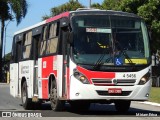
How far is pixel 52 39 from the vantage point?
16828 mm

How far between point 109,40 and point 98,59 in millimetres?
752

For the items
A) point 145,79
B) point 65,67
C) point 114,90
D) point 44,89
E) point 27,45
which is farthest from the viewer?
point 27,45

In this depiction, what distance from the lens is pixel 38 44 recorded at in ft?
61.0

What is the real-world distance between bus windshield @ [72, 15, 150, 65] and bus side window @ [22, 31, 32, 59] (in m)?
4.42

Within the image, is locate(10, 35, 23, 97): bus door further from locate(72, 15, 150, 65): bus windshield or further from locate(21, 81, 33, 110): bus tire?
locate(72, 15, 150, 65): bus windshield

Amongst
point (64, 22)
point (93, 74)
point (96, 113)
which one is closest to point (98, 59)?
point (93, 74)

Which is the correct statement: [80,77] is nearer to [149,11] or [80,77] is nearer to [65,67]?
[65,67]

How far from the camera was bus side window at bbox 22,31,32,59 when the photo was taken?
19.5 m

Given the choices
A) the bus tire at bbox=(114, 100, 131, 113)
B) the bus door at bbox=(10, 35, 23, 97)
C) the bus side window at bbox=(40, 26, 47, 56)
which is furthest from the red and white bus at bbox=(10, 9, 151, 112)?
the bus door at bbox=(10, 35, 23, 97)

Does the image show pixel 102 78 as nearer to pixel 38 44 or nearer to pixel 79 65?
pixel 79 65

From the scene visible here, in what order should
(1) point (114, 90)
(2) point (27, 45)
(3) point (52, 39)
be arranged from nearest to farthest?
Answer: (1) point (114, 90)
(3) point (52, 39)
(2) point (27, 45)

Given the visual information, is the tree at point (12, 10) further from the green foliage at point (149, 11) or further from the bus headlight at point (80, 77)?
the bus headlight at point (80, 77)

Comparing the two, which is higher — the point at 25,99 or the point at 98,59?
the point at 98,59

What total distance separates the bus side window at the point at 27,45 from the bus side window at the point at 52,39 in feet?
7.47
